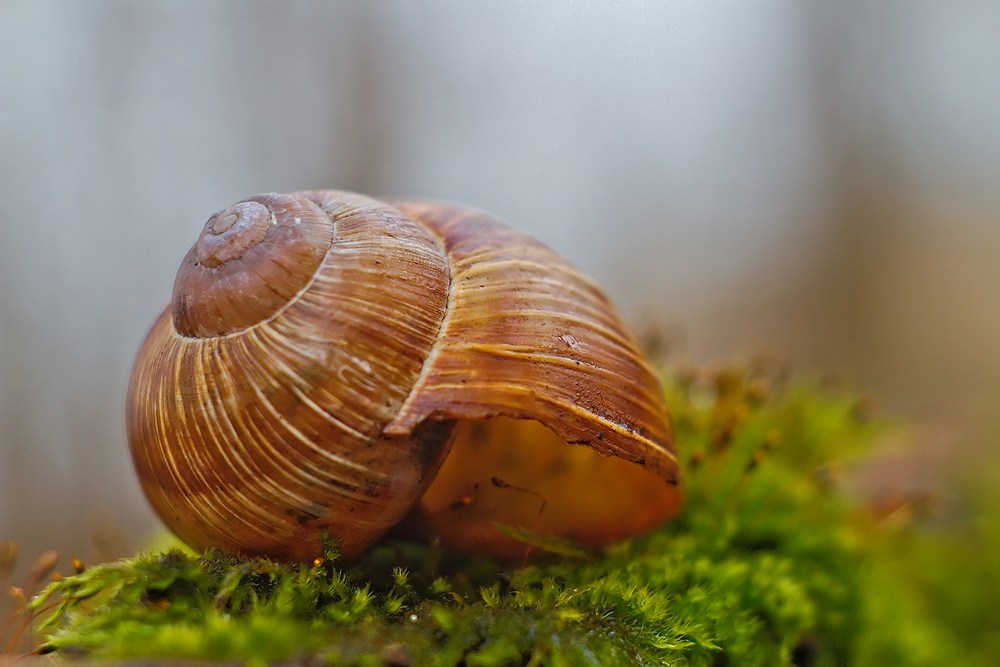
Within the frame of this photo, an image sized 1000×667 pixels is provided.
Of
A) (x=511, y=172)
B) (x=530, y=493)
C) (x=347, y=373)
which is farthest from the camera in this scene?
(x=511, y=172)

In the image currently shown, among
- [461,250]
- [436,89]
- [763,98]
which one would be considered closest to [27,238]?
[436,89]

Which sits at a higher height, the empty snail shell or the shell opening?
the empty snail shell

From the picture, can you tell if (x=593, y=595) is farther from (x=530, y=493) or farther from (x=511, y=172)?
(x=511, y=172)

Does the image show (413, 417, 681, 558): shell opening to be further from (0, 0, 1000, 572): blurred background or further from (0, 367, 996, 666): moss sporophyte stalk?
(0, 0, 1000, 572): blurred background

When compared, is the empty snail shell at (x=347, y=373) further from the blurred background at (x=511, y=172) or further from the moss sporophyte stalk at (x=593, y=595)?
the blurred background at (x=511, y=172)

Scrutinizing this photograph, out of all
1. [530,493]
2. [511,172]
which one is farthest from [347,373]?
[511,172]

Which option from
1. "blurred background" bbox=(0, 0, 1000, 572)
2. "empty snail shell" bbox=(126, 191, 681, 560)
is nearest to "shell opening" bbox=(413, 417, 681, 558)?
"empty snail shell" bbox=(126, 191, 681, 560)
